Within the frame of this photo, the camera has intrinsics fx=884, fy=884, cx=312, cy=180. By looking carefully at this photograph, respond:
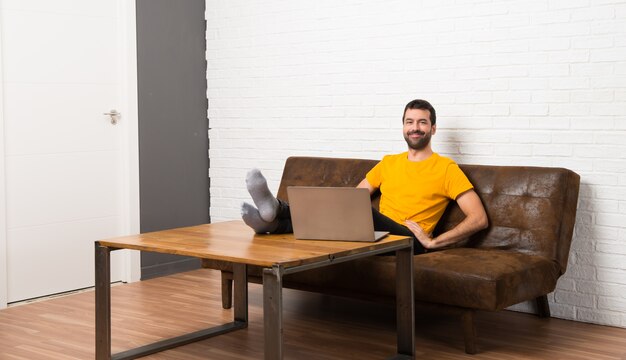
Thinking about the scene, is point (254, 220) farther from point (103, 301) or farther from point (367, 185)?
point (367, 185)

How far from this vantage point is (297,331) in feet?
13.6

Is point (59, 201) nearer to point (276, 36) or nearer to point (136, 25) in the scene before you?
point (136, 25)

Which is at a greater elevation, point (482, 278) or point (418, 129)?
point (418, 129)

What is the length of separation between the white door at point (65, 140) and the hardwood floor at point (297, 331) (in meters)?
0.31

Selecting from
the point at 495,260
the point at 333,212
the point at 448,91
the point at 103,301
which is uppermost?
the point at 448,91

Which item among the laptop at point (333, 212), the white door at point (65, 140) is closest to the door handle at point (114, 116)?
the white door at point (65, 140)

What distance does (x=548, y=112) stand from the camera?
434 cm

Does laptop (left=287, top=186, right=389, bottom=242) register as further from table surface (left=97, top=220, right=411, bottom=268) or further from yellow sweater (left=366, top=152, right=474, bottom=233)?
yellow sweater (left=366, top=152, right=474, bottom=233)

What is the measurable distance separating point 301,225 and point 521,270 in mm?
1030

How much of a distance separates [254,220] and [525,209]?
4.46 feet

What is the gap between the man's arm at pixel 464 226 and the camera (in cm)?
411

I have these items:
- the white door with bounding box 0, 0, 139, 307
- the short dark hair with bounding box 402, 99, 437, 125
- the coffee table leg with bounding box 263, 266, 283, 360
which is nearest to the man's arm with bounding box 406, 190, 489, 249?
the short dark hair with bounding box 402, 99, 437, 125

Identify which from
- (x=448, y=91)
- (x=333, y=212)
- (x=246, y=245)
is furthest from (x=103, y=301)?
(x=448, y=91)

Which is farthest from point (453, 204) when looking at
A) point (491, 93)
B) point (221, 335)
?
point (221, 335)
